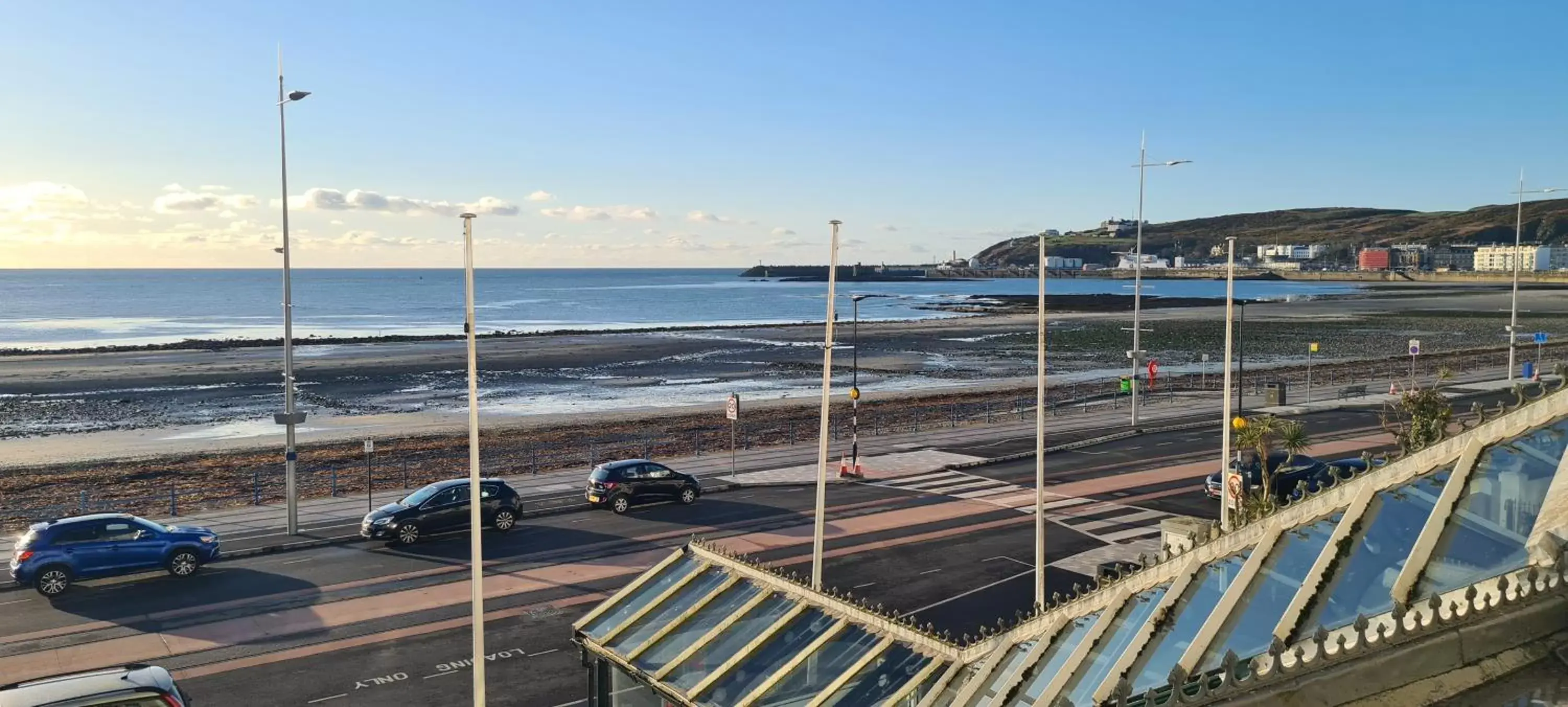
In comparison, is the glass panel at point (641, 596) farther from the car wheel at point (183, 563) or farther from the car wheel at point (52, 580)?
the car wheel at point (52, 580)

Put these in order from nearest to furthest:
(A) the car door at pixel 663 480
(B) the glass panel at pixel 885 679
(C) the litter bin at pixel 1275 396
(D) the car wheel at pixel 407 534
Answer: (B) the glass panel at pixel 885 679 < (D) the car wheel at pixel 407 534 < (A) the car door at pixel 663 480 < (C) the litter bin at pixel 1275 396

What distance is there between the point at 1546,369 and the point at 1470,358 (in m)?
11.2

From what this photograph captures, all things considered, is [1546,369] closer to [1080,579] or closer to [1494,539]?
[1080,579]

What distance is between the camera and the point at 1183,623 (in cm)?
655

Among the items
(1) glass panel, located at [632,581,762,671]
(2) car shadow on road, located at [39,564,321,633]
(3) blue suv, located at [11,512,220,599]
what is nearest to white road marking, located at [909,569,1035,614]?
(1) glass panel, located at [632,581,762,671]

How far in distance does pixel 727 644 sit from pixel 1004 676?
2.60 metres

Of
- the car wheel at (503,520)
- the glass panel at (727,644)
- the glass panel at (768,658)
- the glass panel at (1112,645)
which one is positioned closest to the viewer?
the glass panel at (1112,645)

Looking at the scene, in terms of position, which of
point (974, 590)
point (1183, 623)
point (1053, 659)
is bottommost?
point (974, 590)

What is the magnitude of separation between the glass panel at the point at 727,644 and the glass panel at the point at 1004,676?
209 cm

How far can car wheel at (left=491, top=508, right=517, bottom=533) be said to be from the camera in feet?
91.2

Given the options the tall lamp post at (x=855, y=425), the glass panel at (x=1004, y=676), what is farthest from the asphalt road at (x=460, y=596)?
the glass panel at (x=1004, y=676)

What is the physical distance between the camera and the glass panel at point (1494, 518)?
20.0 ft

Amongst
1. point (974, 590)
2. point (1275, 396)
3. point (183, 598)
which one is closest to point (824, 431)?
point (974, 590)

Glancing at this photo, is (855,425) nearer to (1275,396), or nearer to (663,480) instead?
(663,480)
